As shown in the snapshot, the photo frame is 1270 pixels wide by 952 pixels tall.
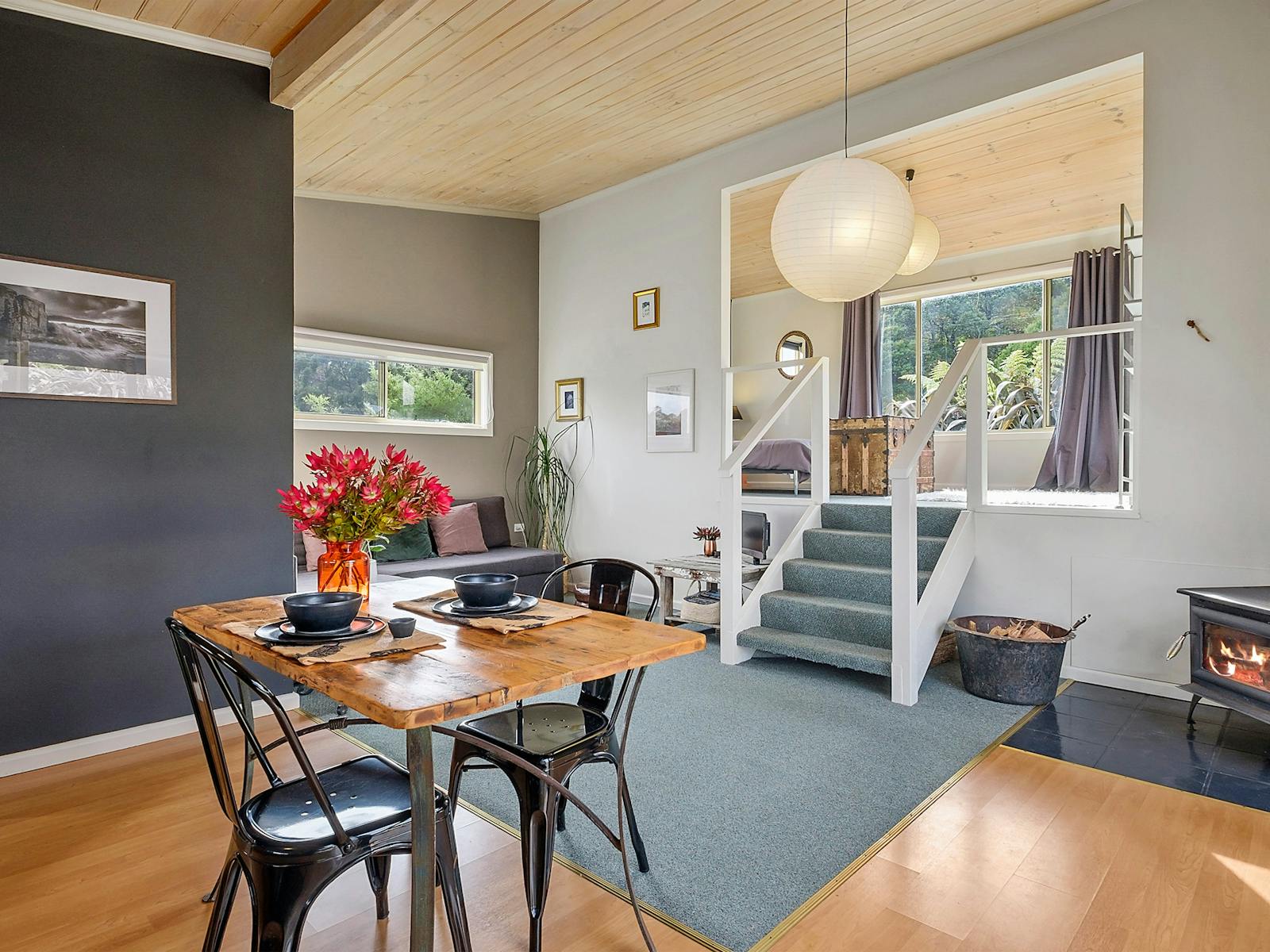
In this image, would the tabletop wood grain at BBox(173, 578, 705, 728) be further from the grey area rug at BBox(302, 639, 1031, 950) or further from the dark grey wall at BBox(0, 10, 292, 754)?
the dark grey wall at BBox(0, 10, 292, 754)

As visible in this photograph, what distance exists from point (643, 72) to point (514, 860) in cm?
375

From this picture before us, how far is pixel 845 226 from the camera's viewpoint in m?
3.17

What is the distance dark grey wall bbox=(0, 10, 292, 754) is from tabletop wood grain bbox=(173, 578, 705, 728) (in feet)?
4.37

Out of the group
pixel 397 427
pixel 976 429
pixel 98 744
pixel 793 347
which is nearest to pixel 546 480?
pixel 397 427

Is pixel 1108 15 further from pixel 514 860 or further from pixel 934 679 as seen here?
pixel 514 860

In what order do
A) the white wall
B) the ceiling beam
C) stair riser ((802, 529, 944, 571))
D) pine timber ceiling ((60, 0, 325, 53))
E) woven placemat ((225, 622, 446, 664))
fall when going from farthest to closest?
stair riser ((802, 529, 944, 571)) < the white wall < pine timber ceiling ((60, 0, 325, 53)) < the ceiling beam < woven placemat ((225, 622, 446, 664))

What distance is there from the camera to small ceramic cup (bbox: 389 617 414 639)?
5.24 ft

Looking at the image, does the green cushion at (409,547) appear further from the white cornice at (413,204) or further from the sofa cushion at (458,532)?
the white cornice at (413,204)

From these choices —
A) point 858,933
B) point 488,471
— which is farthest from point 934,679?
point 488,471

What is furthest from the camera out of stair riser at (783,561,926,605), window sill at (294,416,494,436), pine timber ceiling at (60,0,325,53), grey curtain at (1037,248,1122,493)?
grey curtain at (1037,248,1122,493)

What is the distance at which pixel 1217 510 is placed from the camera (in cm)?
332

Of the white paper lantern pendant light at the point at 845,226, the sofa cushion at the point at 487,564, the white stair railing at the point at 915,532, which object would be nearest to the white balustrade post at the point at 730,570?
the white stair railing at the point at 915,532

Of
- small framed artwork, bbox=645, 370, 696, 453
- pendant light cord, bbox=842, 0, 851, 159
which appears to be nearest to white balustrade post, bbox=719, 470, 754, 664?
small framed artwork, bbox=645, 370, 696, 453

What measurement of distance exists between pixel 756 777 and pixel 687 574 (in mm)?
2152
